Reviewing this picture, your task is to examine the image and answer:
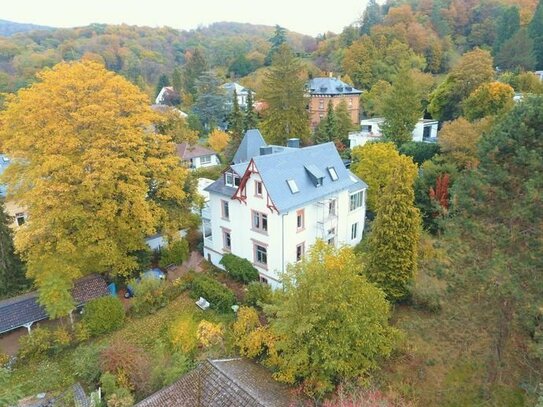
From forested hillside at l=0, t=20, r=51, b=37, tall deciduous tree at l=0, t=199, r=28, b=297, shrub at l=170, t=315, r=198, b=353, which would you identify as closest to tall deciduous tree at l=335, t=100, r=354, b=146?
shrub at l=170, t=315, r=198, b=353

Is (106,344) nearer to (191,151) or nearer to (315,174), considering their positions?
(315,174)

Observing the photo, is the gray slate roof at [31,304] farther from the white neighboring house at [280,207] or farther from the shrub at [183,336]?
the white neighboring house at [280,207]

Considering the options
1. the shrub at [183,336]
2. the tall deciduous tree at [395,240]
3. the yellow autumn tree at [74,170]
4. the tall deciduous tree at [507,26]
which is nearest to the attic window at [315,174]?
the tall deciduous tree at [395,240]

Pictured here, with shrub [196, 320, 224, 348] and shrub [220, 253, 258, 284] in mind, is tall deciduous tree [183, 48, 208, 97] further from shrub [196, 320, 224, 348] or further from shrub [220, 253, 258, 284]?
shrub [196, 320, 224, 348]

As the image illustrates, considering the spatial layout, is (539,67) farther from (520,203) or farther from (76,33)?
(76,33)

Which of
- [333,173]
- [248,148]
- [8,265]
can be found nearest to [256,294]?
[333,173]

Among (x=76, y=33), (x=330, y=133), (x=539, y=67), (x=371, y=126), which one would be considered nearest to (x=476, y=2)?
(x=539, y=67)
